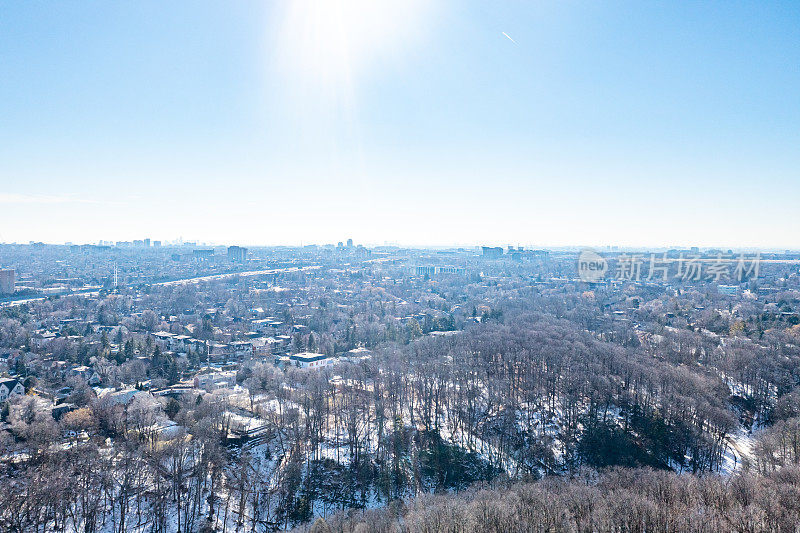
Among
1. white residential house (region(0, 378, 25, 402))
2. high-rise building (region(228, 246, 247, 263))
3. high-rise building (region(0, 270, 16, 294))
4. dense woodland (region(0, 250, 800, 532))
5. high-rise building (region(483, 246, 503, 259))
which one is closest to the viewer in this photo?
dense woodland (region(0, 250, 800, 532))

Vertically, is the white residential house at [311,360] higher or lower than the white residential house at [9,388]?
lower

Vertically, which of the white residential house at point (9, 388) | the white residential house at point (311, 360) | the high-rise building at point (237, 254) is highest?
the high-rise building at point (237, 254)

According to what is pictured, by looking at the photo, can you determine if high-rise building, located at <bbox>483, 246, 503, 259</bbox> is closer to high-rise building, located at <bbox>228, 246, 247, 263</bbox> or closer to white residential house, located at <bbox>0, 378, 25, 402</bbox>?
high-rise building, located at <bbox>228, 246, 247, 263</bbox>

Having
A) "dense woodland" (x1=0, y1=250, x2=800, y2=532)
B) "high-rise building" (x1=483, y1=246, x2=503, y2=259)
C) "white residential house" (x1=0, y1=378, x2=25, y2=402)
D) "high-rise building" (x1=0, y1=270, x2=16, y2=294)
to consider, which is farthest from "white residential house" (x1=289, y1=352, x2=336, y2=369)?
"high-rise building" (x1=483, y1=246, x2=503, y2=259)

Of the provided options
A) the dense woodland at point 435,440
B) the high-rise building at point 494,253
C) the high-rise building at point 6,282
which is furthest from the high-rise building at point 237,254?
the dense woodland at point 435,440

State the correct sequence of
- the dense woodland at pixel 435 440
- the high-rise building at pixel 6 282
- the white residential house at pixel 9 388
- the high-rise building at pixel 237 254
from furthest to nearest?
the high-rise building at pixel 237 254 → the high-rise building at pixel 6 282 → the white residential house at pixel 9 388 → the dense woodland at pixel 435 440

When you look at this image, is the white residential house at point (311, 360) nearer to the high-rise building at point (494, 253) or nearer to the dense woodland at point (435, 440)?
the dense woodland at point (435, 440)

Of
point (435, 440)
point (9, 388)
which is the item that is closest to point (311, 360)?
point (435, 440)

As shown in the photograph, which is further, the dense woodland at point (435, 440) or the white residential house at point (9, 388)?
the white residential house at point (9, 388)

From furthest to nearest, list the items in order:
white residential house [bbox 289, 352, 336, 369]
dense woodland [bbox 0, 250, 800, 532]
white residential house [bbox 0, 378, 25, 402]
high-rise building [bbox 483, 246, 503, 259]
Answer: high-rise building [bbox 483, 246, 503, 259], white residential house [bbox 289, 352, 336, 369], white residential house [bbox 0, 378, 25, 402], dense woodland [bbox 0, 250, 800, 532]

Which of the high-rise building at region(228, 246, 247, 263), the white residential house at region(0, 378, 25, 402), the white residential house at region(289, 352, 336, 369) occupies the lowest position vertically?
the white residential house at region(289, 352, 336, 369)

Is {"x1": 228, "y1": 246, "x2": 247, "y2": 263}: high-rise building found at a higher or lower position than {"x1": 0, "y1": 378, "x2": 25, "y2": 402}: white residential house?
higher
